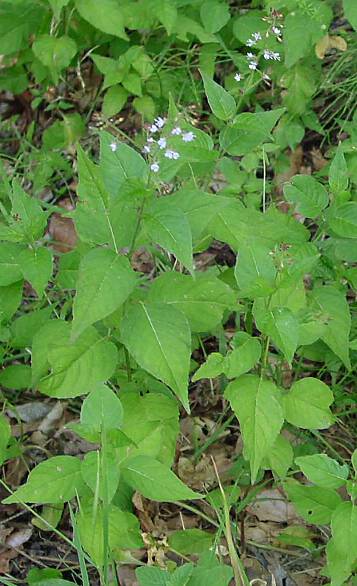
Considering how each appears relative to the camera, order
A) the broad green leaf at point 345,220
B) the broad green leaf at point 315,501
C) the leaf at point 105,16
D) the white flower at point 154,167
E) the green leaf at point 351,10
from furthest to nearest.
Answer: the leaf at point 105,16 → the green leaf at point 351,10 → the broad green leaf at point 345,220 → the broad green leaf at point 315,501 → the white flower at point 154,167

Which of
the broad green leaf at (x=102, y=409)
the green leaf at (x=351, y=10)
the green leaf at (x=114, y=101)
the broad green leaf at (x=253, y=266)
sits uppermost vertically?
the green leaf at (x=351, y=10)

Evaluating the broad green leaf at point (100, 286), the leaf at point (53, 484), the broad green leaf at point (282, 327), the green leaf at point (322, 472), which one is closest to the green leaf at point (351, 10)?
the broad green leaf at point (282, 327)

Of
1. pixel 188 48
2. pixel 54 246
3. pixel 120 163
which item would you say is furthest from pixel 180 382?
pixel 188 48

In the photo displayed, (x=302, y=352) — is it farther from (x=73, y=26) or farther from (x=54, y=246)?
(x=73, y=26)

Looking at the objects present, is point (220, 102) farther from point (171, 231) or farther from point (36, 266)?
point (36, 266)

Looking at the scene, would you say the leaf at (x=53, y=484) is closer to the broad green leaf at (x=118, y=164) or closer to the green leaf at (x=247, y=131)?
the broad green leaf at (x=118, y=164)

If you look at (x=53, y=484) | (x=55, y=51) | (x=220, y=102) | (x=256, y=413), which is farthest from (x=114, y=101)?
(x=53, y=484)

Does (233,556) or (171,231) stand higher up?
(171,231)

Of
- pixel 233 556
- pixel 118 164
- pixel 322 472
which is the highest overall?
pixel 118 164
